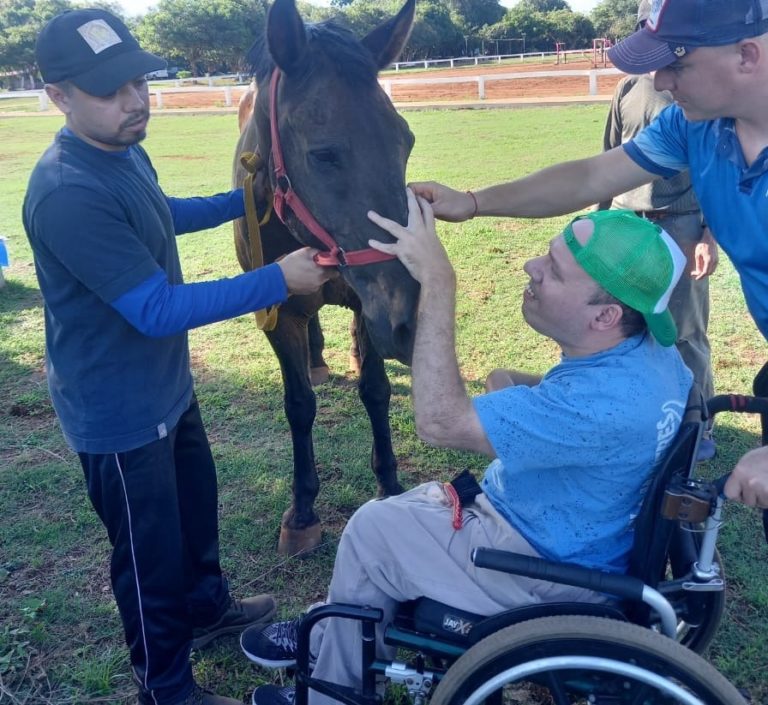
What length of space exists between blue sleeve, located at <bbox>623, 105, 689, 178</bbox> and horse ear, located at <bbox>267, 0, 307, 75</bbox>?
1.23 metres

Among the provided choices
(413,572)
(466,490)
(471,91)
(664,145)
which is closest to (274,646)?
(413,572)

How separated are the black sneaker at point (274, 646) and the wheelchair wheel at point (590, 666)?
0.78 m

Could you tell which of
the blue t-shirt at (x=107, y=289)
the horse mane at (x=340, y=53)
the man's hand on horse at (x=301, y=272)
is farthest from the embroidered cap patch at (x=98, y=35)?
the man's hand on horse at (x=301, y=272)

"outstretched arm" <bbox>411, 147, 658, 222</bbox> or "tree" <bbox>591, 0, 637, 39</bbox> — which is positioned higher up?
"tree" <bbox>591, 0, 637, 39</bbox>

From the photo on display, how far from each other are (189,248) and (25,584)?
17.7 ft

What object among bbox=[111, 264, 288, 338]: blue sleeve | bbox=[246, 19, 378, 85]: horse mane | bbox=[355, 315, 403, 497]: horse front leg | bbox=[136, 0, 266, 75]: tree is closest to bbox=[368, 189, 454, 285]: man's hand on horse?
bbox=[111, 264, 288, 338]: blue sleeve

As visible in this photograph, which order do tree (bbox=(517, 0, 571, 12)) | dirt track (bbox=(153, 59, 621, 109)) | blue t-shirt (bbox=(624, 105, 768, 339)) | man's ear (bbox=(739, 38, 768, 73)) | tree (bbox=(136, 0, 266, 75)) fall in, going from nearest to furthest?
man's ear (bbox=(739, 38, 768, 73))
blue t-shirt (bbox=(624, 105, 768, 339))
dirt track (bbox=(153, 59, 621, 109))
tree (bbox=(136, 0, 266, 75))
tree (bbox=(517, 0, 571, 12))

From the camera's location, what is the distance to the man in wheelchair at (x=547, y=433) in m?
1.68

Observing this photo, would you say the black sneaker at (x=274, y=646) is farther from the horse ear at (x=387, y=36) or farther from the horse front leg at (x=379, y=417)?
the horse ear at (x=387, y=36)

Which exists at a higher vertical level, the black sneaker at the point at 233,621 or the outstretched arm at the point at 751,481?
the outstretched arm at the point at 751,481

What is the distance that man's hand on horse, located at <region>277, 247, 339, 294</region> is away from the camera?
2.15 m

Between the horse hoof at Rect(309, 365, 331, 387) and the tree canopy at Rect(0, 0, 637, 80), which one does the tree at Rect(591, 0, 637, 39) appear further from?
the horse hoof at Rect(309, 365, 331, 387)

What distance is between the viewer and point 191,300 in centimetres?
203

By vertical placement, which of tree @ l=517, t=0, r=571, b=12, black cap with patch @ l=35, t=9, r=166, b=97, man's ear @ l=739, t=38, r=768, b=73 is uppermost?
tree @ l=517, t=0, r=571, b=12
